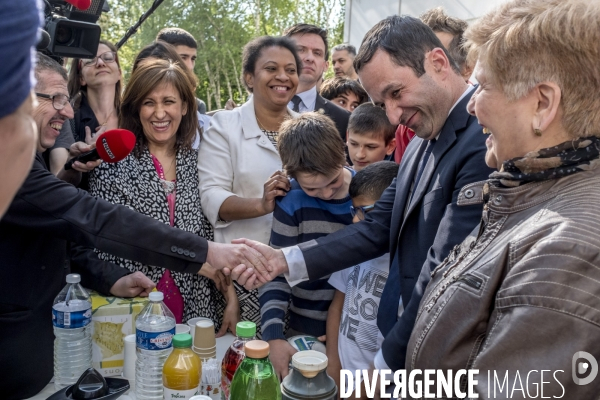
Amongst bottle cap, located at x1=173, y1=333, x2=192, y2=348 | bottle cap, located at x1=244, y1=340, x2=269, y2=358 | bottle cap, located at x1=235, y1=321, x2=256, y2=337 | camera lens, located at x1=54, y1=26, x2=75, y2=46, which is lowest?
bottle cap, located at x1=173, y1=333, x2=192, y2=348

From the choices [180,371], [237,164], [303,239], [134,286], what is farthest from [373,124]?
[180,371]

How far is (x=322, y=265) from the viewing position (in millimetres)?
2199

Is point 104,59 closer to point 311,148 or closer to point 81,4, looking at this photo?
point 81,4

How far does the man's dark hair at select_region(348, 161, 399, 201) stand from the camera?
7.79 feet

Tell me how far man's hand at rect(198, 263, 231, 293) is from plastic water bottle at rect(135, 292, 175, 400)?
529 mm

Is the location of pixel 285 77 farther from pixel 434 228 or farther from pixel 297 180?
pixel 434 228

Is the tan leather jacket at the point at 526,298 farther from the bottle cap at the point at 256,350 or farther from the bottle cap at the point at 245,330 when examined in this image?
the bottle cap at the point at 245,330

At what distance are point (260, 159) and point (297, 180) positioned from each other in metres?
0.44

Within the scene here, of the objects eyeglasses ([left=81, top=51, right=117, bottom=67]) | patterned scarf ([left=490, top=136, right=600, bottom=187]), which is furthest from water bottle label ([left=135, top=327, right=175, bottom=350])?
eyeglasses ([left=81, top=51, right=117, bottom=67])

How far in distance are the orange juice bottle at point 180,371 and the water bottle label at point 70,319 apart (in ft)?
1.29

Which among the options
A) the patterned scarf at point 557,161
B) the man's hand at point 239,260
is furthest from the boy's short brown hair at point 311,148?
the patterned scarf at point 557,161

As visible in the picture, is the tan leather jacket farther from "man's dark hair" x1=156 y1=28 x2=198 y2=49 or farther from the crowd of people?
"man's dark hair" x1=156 y1=28 x2=198 y2=49

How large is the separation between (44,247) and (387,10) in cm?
739

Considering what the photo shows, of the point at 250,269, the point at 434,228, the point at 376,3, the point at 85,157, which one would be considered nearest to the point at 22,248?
the point at 85,157
